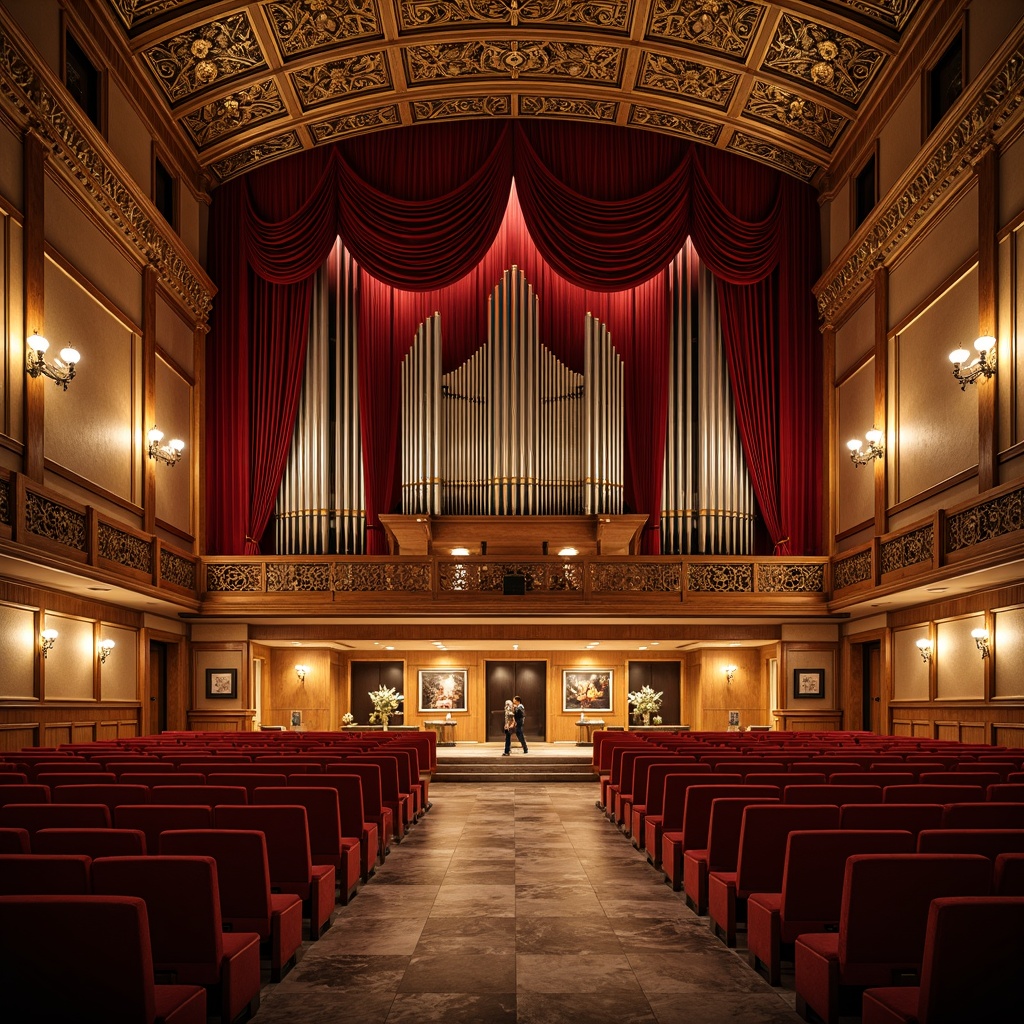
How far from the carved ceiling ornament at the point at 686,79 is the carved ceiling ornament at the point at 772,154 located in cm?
91

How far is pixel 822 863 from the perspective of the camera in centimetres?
455

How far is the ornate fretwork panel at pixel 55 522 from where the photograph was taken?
1066 centimetres

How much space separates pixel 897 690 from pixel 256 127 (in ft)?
46.2

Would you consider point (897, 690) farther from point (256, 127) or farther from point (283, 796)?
point (256, 127)

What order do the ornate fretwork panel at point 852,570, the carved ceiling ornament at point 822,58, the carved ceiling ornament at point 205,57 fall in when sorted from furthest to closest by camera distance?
the carved ceiling ornament at point 822,58 → the carved ceiling ornament at point 205,57 → the ornate fretwork panel at point 852,570

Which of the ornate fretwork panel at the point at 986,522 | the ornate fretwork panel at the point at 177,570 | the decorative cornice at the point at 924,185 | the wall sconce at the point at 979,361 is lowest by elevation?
the ornate fretwork panel at the point at 177,570

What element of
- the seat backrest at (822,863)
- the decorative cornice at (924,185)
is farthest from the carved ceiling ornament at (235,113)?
the seat backrest at (822,863)

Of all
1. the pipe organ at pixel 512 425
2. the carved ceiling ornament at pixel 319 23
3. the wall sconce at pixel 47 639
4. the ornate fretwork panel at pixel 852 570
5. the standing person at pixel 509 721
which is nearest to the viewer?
the wall sconce at pixel 47 639

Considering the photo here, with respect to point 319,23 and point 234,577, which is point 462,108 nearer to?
point 319,23

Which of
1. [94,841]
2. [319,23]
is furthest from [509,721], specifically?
[94,841]

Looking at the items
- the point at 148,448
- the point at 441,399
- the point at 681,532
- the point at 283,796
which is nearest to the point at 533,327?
the point at 441,399

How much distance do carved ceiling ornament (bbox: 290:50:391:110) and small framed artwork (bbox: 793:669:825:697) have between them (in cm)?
1246

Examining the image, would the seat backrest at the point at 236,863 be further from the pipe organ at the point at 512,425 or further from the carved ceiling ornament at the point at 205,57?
the pipe organ at the point at 512,425

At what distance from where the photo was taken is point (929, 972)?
3.07m
